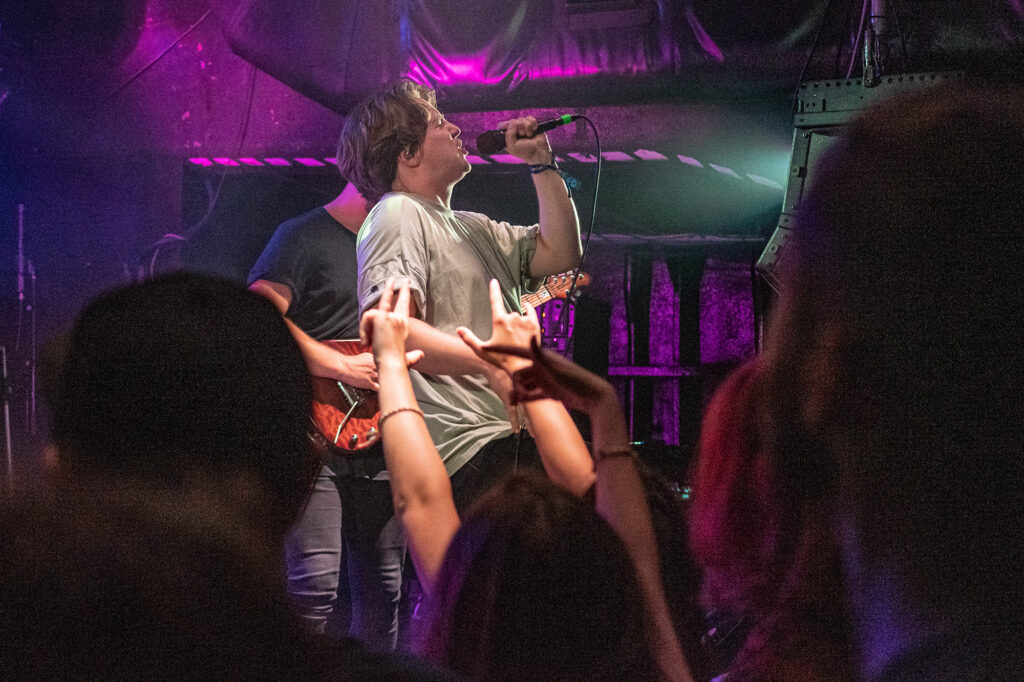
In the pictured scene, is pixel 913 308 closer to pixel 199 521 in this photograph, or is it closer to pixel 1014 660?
pixel 1014 660

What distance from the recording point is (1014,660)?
51 cm

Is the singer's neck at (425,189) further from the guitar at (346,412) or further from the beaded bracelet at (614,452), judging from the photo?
the beaded bracelet at (614,452)

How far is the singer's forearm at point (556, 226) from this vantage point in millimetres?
2410

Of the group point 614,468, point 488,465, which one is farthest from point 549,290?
point 614,468

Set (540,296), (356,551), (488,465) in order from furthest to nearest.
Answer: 1. (540,296)
2. (356,551)
3. (488,465)

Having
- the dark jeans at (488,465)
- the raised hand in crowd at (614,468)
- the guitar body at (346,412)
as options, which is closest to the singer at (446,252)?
the dark jeans at (488,465)

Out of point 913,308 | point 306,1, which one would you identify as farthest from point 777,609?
point 306,1

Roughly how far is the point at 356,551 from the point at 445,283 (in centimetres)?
87

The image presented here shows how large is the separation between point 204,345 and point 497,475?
1.43 metres

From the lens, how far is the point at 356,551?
253cm

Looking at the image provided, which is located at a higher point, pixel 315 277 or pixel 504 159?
pixel 504 159

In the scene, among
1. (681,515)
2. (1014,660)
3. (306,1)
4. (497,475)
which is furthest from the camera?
(306,1)

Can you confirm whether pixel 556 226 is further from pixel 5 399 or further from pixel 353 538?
pixel 5 399

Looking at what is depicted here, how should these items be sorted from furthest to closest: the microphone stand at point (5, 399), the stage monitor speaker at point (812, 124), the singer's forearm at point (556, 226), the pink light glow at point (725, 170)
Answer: the pink light glow at point (725, 170), the microphone stand at point (5, 399), the stage monitor speaker at point (812, 124), the singer's forearm at point (556, 226)
